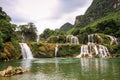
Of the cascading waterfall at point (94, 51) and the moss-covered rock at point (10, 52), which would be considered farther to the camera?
the cascading waterfall at point (94, 51)

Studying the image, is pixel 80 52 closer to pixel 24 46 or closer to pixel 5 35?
pixel 24 46

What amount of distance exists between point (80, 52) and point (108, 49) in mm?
10545

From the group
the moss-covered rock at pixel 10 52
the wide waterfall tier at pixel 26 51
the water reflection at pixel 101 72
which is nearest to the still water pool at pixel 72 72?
the water reflection at pixel 101 72

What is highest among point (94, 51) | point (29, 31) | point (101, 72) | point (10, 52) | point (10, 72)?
point (29, 31)

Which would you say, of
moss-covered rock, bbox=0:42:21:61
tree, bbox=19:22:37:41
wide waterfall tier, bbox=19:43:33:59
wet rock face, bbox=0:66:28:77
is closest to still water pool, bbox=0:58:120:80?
wet rock face, bbox=0:66:28:77

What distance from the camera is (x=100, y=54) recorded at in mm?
83938

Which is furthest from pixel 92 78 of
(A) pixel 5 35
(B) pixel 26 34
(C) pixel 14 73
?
(B) pixel 26 34

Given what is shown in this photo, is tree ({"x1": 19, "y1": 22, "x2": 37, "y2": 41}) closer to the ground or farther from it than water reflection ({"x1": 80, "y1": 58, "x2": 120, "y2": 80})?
farther from it

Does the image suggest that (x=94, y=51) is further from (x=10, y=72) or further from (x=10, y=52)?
(x=10, y=72)

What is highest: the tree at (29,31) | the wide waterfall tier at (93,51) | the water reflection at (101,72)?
the tree at (29,31)

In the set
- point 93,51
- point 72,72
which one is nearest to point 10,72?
point 72,72

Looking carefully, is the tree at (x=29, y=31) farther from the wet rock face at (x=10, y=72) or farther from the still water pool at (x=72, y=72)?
the wet rock face at (x=10, y=72)

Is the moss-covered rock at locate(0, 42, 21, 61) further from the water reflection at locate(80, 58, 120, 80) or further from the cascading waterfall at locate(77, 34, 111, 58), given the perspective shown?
the water reflection at locate(80, 58, 120, 80)

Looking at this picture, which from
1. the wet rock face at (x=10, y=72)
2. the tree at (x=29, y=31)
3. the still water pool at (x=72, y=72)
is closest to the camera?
the still water pool at (x=72, y=72)
